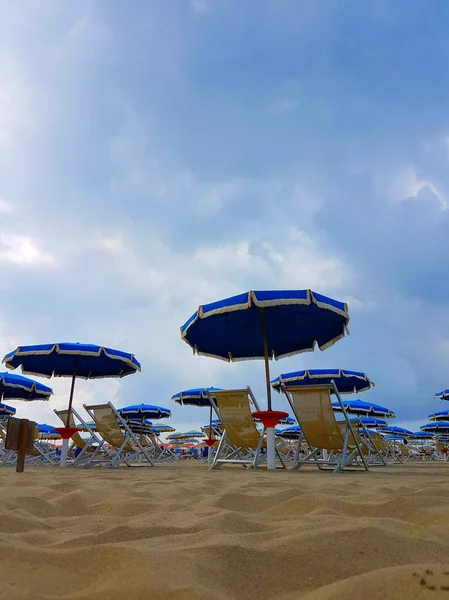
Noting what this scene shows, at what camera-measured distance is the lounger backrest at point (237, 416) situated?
5100mm

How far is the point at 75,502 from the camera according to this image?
6.83ft

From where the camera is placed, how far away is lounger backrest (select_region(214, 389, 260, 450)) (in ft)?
16.7

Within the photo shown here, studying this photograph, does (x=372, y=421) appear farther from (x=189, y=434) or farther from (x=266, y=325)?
(x=189, y=434)

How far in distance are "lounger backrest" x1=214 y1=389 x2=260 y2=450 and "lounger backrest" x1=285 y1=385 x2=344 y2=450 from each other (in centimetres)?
64

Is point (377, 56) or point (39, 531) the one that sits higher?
point (377, 56)

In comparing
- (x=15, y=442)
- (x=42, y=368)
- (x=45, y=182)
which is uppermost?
(x=45, y=182)

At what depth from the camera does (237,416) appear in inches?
206

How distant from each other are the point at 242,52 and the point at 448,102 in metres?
6.15

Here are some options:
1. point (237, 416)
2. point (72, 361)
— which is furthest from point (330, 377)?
point (72, 361)

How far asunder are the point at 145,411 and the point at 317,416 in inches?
445

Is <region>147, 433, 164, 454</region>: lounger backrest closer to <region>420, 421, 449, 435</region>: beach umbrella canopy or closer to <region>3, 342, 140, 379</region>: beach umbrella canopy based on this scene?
<region>3, 342, 140, 379</region>: beach umbrella canopy

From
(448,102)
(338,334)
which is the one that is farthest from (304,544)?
(448,102)

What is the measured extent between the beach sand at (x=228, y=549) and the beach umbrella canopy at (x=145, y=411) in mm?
13261

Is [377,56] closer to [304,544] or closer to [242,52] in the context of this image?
[242,52]
